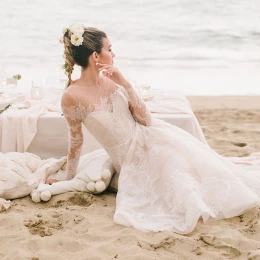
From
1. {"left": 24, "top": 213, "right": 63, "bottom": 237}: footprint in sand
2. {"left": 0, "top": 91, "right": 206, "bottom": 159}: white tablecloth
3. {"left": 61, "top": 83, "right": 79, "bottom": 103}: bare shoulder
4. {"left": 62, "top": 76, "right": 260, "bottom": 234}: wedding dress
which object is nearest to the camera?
{"left": 24, "top": 213, "right": 63, "bottom": 237}: footprint in sand

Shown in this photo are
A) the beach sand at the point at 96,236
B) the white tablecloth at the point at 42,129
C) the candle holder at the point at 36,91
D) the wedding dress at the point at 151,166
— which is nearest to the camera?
the beach sand at the point at 96,236

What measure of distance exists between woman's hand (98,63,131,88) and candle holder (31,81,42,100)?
154cm

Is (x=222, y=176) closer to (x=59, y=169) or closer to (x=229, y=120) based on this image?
(x=59, y=169)

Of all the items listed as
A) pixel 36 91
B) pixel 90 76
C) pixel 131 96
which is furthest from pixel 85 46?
pixel 36 91

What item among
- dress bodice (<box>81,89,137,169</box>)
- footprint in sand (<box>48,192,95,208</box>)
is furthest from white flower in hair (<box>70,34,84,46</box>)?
footprint in sand (<box>48,192,95,208</box>)

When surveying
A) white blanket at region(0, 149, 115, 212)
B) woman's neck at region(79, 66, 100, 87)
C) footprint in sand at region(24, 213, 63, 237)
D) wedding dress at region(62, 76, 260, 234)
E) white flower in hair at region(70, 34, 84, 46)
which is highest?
white flower in hair at region(70, 34, 84, 46)

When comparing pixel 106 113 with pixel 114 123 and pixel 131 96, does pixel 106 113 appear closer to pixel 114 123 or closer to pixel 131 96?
pixel 114 123

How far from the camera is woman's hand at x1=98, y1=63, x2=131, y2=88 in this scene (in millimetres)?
3059

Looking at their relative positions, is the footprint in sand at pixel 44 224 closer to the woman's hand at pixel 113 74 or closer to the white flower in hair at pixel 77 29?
the woman's hand at pixel 113 74

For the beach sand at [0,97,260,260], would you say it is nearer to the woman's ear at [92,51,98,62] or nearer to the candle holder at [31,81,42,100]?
the woman's ear at [92,51,98,62]

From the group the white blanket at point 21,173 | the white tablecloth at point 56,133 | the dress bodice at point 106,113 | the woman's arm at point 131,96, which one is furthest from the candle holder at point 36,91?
the woman's arm at point 131,96

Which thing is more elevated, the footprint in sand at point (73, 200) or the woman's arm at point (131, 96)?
the woman's arm at point (131, 96)

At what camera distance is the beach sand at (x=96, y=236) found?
94.7 inches

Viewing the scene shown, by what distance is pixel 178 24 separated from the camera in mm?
13188
